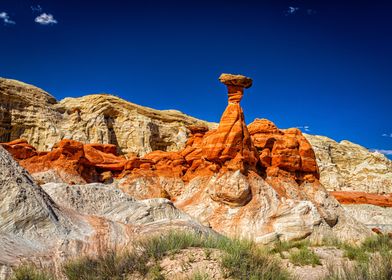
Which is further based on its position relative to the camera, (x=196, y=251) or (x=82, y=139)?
(x=82, y=139)

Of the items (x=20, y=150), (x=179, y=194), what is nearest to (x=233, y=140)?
(x=179, y=194)

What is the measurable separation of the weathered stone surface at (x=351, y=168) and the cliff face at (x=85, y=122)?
21.7 meters

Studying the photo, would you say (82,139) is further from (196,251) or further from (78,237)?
(196,251)

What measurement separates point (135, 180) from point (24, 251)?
19.6 meters

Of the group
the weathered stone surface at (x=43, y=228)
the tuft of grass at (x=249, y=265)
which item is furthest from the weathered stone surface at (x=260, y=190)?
the tuft of grass at (x=249, y=265)

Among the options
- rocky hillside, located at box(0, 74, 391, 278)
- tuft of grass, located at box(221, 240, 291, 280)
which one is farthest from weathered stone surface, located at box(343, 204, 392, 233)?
tuft of grass, located at box(221, 240, 291, 280)

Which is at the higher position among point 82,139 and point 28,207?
point 82,139

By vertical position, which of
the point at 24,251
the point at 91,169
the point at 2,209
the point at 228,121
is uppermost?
the point at 228,121

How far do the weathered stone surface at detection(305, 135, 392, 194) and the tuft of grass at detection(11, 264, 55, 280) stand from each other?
54.3m

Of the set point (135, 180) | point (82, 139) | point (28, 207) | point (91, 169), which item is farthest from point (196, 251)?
point (82, 139)

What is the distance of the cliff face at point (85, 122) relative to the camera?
4603 centimetres

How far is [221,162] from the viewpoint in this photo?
20797mm

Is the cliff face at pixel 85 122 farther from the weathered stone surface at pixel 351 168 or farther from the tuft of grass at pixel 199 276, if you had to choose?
the tuft of grass at pixel 199 276

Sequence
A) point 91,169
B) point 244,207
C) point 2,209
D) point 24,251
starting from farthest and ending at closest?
point 91,169, point 244,207, point 2,209, point 24,251
